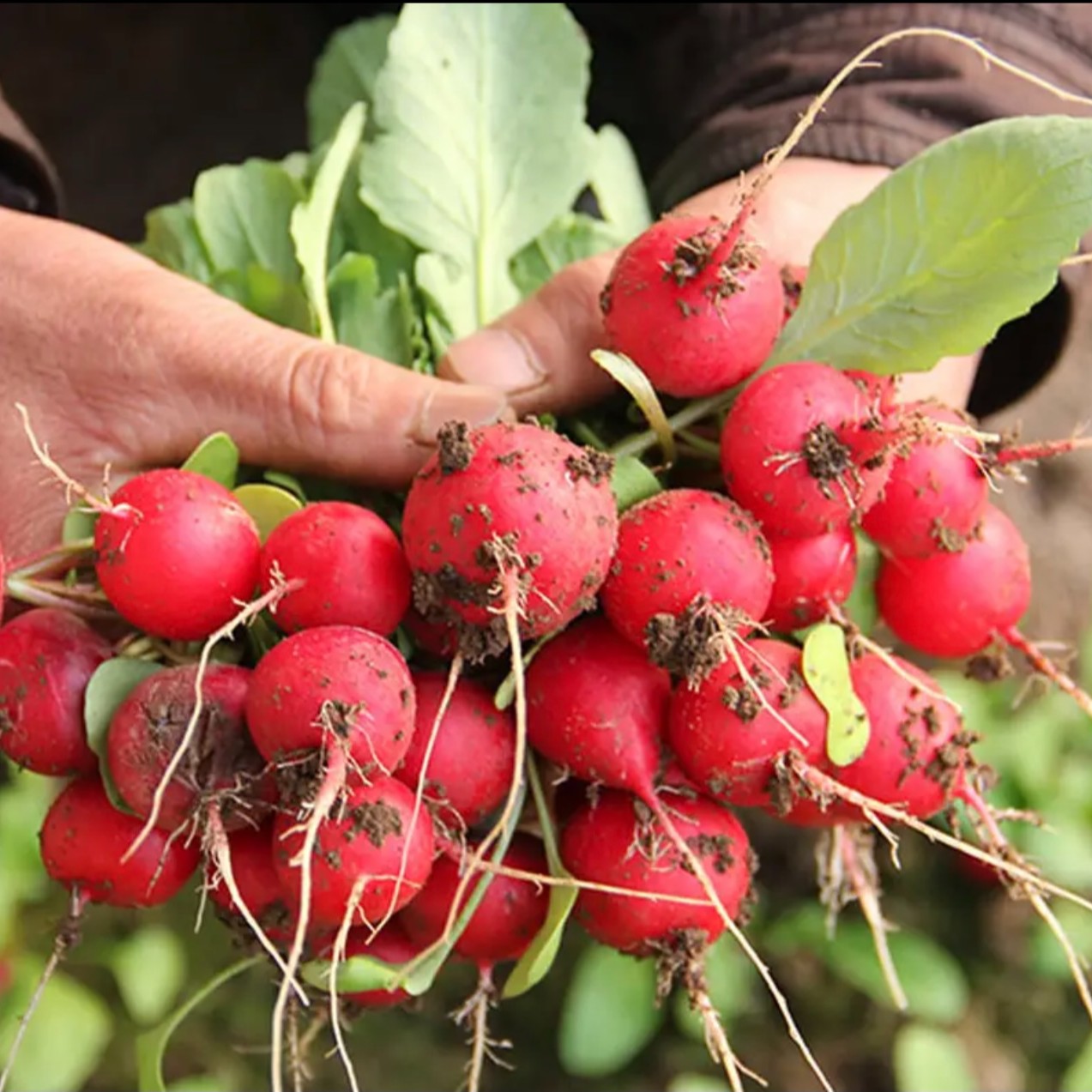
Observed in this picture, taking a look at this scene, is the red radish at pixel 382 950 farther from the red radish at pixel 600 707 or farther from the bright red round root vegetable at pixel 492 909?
the red radish at pixel 600 707

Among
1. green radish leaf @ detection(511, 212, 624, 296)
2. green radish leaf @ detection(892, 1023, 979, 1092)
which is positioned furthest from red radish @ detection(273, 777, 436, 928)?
green radish leaf @ detection(892, 1023, 979, 1092)

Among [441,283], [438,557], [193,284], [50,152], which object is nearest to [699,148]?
[441,283]

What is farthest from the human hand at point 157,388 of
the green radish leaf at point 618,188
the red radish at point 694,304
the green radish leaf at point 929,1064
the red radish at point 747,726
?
the green radish leaf at point 929,1064

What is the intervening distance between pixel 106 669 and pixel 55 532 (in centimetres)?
16

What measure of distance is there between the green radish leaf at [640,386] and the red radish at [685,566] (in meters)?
0.06

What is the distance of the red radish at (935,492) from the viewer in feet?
2.28

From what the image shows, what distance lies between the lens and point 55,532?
0.77 m

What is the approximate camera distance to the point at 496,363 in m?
0.76

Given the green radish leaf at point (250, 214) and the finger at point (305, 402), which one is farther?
the green radish leaf at point (250, 214)

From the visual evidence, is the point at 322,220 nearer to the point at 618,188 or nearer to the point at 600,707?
the point at 618,188

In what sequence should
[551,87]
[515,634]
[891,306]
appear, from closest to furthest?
[515,634]
[891,306]
[551,87]

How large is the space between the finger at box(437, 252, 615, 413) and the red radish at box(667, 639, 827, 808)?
0.21m

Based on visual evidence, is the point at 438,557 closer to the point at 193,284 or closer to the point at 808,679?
the point at 808,679

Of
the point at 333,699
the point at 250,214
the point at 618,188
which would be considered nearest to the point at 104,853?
the point at 333,699
